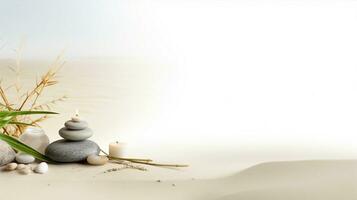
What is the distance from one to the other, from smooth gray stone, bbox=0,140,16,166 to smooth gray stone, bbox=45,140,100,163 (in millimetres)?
137

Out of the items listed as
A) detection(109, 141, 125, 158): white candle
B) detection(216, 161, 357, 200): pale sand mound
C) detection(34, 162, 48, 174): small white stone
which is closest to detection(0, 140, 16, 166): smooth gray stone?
detection(34, 162, 48, 174): small white stone

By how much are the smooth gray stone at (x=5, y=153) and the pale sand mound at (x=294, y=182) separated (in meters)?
0.83

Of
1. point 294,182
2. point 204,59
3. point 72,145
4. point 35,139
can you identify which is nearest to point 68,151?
point 72,145

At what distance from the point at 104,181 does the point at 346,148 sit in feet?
4.59

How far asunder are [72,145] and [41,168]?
0.15 metres

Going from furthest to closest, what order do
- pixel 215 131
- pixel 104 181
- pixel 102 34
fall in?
pixel 102 34 → pixel 215 131 → pixel 104 181

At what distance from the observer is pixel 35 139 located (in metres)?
2.28

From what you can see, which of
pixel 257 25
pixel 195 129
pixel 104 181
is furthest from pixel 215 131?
pixel 104 181

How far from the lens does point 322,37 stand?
3.28 metres

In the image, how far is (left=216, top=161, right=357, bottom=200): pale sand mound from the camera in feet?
7.34

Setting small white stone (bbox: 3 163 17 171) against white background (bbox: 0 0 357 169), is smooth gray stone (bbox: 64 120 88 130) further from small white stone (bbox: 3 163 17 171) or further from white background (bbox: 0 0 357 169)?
white background (bbox: 0 0 357 169)

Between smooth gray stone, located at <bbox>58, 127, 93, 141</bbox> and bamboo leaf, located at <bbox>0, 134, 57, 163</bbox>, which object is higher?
smooth gray stone, located at <bbox>58, 127, 93, 141</bbox>

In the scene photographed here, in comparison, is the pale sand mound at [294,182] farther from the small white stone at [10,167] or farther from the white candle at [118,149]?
the small white stone at [10,167]

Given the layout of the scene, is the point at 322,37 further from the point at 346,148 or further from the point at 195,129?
the point at 195,129
